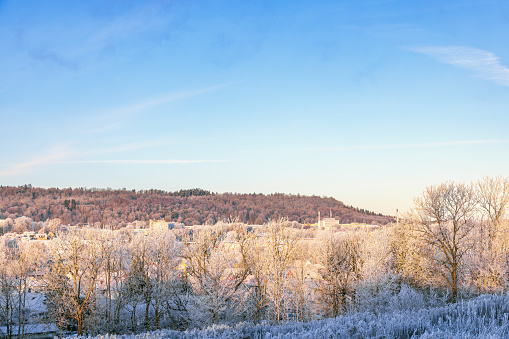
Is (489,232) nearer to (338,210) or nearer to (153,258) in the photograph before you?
(153,258)

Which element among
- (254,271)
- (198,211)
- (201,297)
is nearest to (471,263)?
(254,271)

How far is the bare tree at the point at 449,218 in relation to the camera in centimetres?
2805

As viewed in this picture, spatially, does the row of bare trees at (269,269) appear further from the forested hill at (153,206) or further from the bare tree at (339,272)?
the forested hill at (153,206)

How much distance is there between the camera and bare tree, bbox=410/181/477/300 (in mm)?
28047

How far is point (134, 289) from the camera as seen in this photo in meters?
34.7

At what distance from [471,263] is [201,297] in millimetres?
20994

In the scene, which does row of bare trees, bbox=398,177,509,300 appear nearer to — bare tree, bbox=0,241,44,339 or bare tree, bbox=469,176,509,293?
bare tree, bbox=469,176,509,293

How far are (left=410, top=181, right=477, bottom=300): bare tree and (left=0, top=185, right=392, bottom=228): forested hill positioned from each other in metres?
98.8

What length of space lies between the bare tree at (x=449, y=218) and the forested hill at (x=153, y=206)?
98.8 m

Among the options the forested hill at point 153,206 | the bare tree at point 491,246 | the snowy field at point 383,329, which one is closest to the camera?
the snowy field at point 383,329

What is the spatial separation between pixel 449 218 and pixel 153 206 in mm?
126274

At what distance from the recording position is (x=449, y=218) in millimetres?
28516

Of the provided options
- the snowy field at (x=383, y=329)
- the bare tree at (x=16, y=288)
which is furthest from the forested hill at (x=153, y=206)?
the snowy field at (x=383, y=329)

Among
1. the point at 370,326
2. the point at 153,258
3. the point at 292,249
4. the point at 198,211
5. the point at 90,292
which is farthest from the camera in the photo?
the point at 198,211
